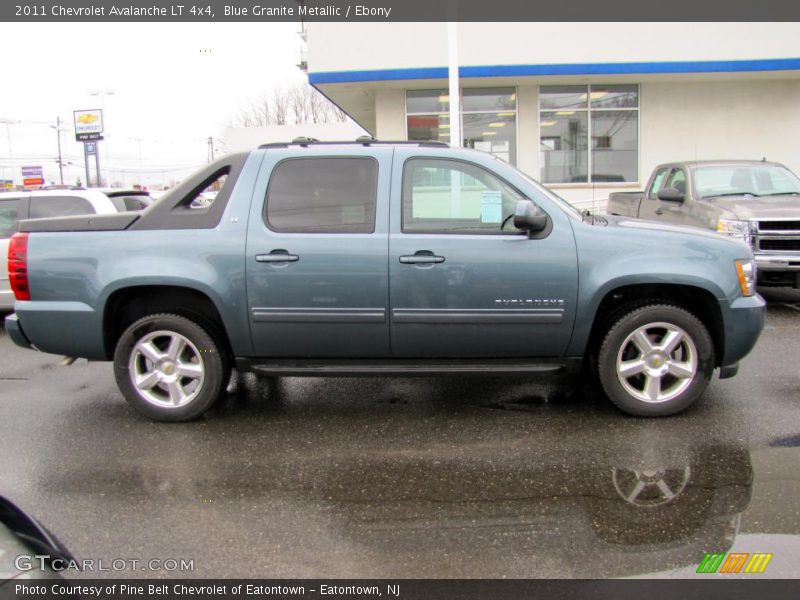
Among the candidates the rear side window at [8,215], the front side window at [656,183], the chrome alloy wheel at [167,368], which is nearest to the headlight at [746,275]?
the chrome alloy wheel at [167,368]

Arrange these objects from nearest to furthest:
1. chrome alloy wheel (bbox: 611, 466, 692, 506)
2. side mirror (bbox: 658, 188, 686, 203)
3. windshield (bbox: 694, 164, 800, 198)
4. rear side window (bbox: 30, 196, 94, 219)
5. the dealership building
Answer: chrome alloy wheel (bbox: 611, 466, 692, 506) → rear side window (bbox: 30, 196, 94, 219) → side mirror (bbox: 658, 188, 686, 203) → windshield (bbox: 694, 164, 800, 198) → the dealership building

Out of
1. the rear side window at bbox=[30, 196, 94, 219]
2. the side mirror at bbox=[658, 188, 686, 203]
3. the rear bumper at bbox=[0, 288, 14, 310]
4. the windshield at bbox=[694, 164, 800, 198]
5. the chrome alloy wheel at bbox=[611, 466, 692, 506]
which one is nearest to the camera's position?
the chrome alloy wheel at bbox=[611, 466, 692, 506]

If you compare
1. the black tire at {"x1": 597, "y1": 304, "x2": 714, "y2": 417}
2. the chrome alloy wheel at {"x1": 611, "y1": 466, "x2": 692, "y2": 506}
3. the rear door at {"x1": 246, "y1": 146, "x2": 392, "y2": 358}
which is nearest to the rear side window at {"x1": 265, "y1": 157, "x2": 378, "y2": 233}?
the rear door at {"x1": 246, "y1": 146, "x2": 392, "y2": 358}

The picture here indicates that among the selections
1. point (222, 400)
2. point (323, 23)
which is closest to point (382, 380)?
point (222, 400)

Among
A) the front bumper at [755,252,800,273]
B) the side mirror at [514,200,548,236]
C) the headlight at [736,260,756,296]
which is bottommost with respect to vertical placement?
the front bumper at [755,252,800,273]

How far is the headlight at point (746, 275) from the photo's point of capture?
172 inches

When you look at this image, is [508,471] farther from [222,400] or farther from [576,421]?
[222,400]

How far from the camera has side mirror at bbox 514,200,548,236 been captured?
4.12 meters

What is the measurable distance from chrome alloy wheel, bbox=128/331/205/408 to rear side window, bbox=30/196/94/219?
405 centimetres

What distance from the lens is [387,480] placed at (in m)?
3.69

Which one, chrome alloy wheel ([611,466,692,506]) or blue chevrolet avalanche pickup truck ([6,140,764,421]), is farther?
blue chevrolet avalanche pickup truck ([6,140,764,421])

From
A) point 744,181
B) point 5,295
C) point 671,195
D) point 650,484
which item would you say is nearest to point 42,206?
point 5,295

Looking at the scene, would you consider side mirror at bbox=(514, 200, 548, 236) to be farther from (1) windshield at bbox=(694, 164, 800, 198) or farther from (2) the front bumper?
(1) windshield at bbox=(694, 164, 800, 198)

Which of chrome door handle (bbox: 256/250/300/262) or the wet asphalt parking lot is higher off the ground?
chrome door handle (bbox: 256/250/300/262)
